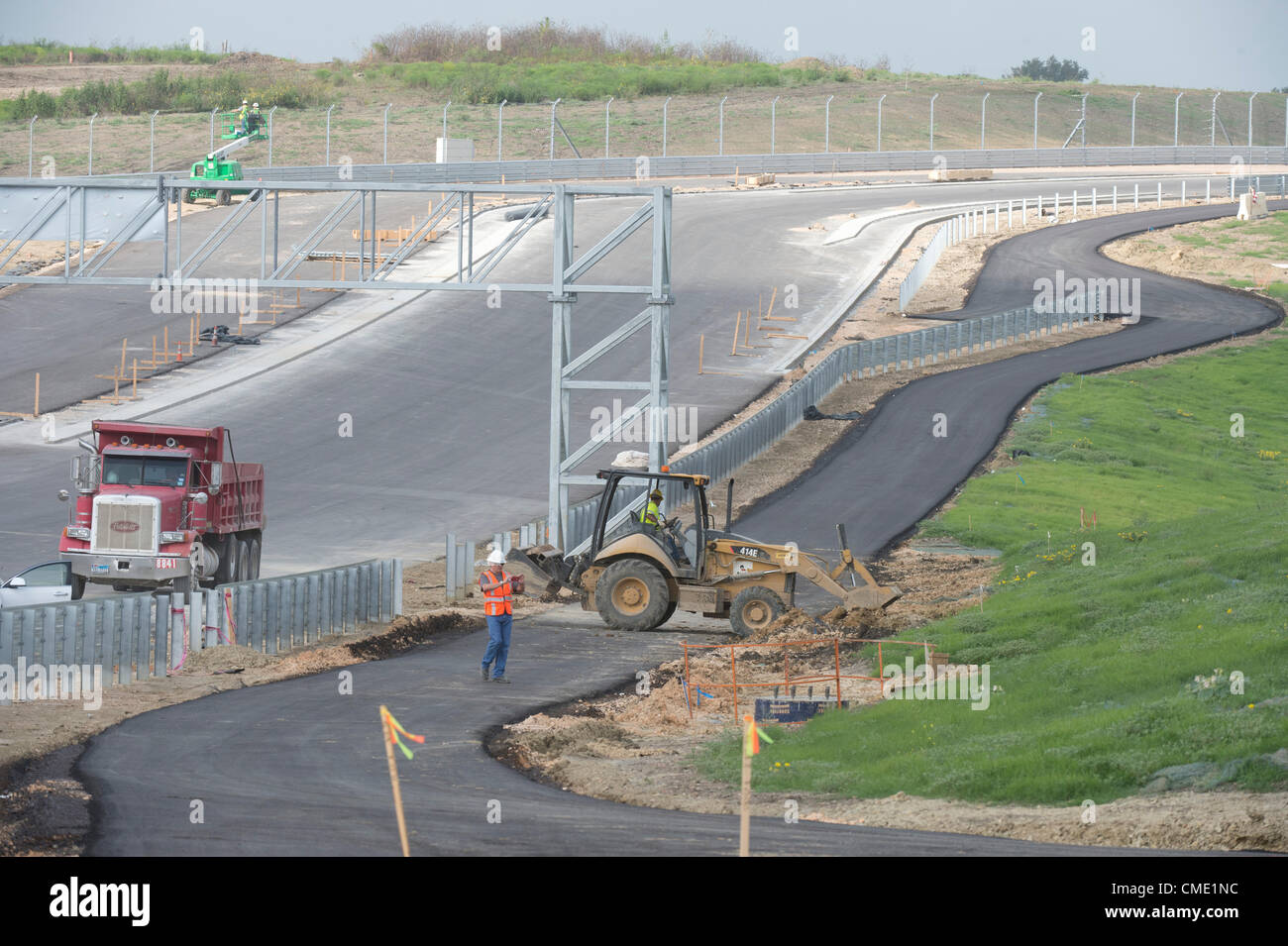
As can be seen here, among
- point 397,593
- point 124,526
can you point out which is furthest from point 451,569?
point 124,526

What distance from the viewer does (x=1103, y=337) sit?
60844mm

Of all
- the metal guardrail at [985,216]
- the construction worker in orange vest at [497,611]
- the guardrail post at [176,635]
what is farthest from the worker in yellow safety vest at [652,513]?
the metal guardrail at [985,216]

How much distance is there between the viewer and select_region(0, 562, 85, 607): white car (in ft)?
78.1

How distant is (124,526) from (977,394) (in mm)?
30118

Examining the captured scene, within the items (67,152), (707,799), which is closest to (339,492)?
(707,799)

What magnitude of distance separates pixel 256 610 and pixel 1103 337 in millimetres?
44412

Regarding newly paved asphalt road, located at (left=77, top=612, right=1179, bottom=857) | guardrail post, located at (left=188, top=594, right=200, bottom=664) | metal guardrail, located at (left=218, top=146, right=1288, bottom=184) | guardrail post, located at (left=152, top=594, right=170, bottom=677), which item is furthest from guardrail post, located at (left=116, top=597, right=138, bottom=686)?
metal guardrail, located at (left=218, top=146, right=1288, bottom=184)

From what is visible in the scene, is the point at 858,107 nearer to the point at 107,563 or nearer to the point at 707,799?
the point at 107,563

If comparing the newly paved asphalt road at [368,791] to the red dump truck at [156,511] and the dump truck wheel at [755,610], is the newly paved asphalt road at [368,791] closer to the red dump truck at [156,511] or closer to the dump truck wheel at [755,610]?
the dump truck wheel at [755,610]

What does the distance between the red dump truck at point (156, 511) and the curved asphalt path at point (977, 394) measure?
11.6 metres

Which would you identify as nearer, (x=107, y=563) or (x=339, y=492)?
(x=107, y=563)

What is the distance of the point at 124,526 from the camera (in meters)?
27.3

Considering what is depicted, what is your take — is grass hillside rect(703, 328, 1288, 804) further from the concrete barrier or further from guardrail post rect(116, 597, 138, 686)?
the concrete barrier

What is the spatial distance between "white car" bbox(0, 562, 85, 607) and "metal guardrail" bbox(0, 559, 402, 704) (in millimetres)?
1957
